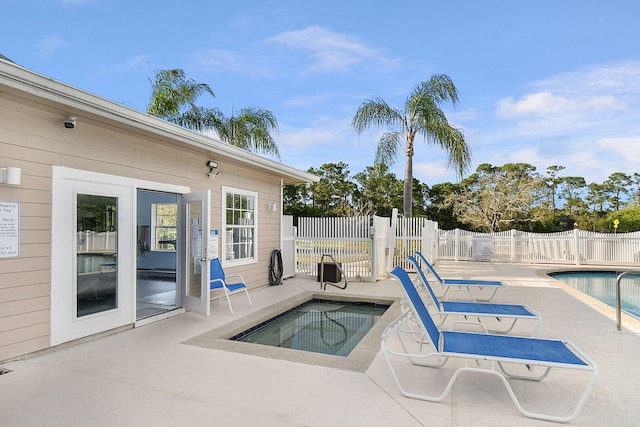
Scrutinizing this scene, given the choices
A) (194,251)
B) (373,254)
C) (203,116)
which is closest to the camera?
(194,251)

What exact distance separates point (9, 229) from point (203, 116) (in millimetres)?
10790

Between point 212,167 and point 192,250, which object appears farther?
point 212,167

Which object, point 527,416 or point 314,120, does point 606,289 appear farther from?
point 314,120

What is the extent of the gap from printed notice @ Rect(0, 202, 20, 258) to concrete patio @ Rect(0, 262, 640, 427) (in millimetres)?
1083

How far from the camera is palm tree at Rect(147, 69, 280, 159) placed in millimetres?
12625

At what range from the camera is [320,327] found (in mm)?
5637

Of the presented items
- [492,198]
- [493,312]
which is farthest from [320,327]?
[492,198]

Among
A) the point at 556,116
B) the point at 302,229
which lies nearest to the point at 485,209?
the point at 556,116

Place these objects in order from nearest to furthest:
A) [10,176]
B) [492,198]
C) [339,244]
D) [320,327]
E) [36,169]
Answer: [10,176] → [36,169] → [320,327] → [339,244] → [492,198]

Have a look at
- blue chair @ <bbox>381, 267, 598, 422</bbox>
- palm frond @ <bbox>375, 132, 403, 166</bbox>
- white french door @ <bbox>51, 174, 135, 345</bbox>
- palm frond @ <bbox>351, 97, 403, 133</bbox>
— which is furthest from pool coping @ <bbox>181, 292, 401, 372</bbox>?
palm frond @ <bbox>351, 97, 403, 133</bbox>

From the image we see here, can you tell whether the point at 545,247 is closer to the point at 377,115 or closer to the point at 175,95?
the point at 377,115

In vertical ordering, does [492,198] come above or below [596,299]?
above

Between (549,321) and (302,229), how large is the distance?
6.15 meters

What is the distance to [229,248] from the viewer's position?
709 cm
